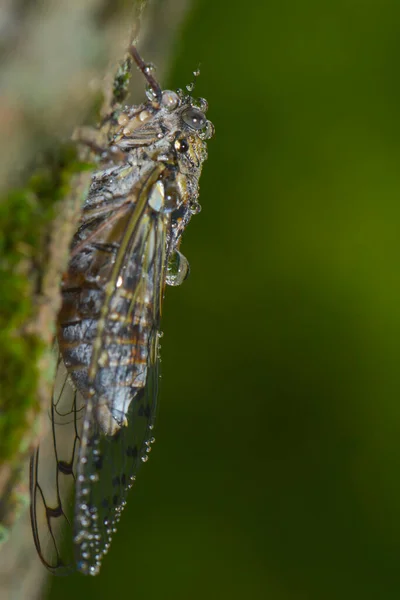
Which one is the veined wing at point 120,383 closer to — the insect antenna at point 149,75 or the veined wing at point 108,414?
the veined wing at point 108,414

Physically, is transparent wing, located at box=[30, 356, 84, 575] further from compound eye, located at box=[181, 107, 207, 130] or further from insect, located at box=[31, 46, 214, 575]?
compound eye, located at box=[181, 107, 207, 130]

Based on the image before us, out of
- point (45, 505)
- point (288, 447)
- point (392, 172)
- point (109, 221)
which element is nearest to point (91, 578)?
point (288, 447)

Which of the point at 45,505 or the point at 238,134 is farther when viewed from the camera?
the point at 238,134

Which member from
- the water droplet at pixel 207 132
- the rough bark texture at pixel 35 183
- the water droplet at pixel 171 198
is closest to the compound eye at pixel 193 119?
the water droplet at pixel 207 132

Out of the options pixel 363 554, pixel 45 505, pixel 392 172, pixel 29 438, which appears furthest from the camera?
pixel 363 554

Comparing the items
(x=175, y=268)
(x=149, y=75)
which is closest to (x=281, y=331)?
(x=175, y=268)

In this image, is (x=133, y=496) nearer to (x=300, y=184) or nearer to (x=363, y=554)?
(x=363, y=554)
